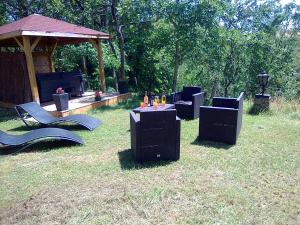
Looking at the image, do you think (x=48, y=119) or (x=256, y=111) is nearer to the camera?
(x=48, y=119)

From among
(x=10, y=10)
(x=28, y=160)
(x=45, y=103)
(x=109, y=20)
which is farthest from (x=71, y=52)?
(x=28, y=160)

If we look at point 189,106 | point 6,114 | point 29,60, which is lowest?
point 6,114

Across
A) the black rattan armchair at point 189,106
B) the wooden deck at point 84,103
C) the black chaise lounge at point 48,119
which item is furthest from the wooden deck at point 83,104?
the black rattan armchair at point 189,106

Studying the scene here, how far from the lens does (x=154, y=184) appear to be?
3.99 metres

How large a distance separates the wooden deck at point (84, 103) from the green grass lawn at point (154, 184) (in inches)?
94.2

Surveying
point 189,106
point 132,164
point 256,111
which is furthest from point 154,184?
point 256,111

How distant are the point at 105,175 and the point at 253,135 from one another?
3525mm

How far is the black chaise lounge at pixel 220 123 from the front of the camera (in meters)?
5.54

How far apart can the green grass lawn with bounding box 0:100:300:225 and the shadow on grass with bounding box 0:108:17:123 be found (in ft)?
10.7

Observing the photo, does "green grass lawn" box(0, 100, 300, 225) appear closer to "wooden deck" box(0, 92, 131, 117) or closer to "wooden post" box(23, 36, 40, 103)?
"wooden deck" box(0, 92, 131, 117)

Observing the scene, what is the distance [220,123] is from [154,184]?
2.28 m

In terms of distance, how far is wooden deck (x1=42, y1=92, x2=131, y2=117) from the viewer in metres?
8.36

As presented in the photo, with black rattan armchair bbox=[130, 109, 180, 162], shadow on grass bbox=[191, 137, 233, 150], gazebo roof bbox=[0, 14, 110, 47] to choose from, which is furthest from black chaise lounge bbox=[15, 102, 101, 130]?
shadow on grass bbox=[191, 137, 233, 150]

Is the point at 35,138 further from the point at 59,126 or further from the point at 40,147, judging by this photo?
the point at 59,126
